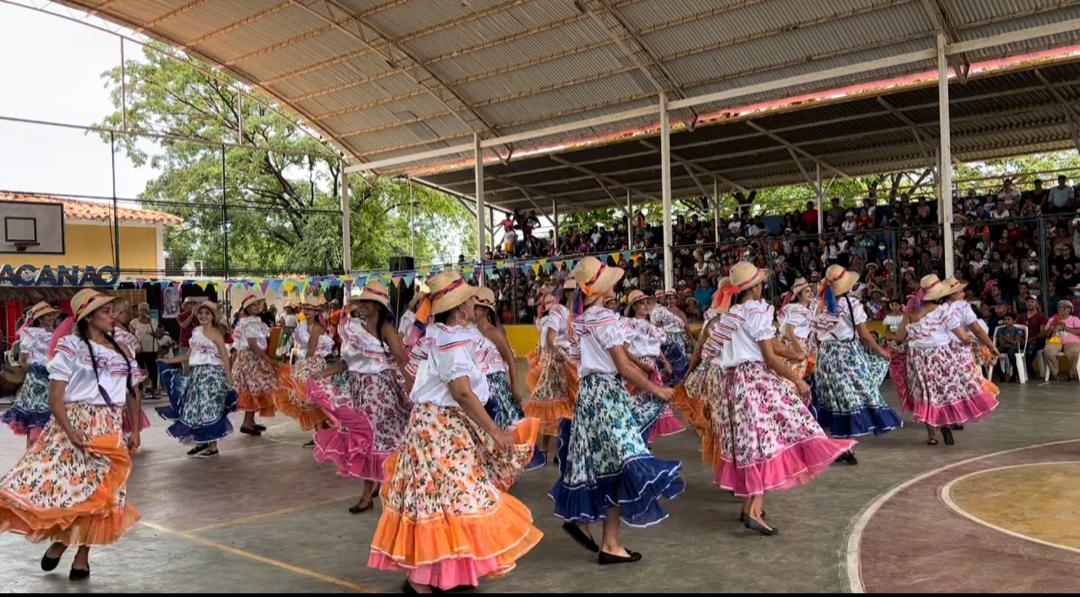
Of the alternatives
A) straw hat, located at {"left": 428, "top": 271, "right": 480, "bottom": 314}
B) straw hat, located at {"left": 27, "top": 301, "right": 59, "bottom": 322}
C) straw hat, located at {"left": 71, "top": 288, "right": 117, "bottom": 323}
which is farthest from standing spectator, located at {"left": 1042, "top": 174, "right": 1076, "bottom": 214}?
straw hat, located at {"left": 71, "top": 288, "right": 117, "bottom": 323}

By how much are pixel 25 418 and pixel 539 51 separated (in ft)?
44.0

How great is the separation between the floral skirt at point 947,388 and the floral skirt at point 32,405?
8.67 m

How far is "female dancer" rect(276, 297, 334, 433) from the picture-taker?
377 inches

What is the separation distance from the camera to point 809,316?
8484 mm

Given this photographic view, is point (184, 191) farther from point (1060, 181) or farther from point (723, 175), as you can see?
point (1060, 181)

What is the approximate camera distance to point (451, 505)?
447 cm

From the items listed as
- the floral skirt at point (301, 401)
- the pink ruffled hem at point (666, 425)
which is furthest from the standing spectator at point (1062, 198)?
the floral skirt at point (301, 401)

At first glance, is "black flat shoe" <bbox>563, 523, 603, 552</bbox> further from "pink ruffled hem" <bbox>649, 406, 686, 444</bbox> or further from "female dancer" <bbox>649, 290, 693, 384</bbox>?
"female dancer" <bbox>649, 290, 693, 384</bbox>

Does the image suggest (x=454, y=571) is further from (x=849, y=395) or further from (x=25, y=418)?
(x=25, y=418)

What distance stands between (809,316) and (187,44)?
1897 centimetres

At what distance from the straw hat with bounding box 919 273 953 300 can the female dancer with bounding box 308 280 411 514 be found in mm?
5126

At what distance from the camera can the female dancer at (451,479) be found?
4422 mm

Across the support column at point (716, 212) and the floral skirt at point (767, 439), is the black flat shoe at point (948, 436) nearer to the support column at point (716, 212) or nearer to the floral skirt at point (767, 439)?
the floral skirt at point (767, 439)

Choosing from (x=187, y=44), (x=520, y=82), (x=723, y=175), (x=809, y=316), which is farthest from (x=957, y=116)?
(x=187, y=44)
